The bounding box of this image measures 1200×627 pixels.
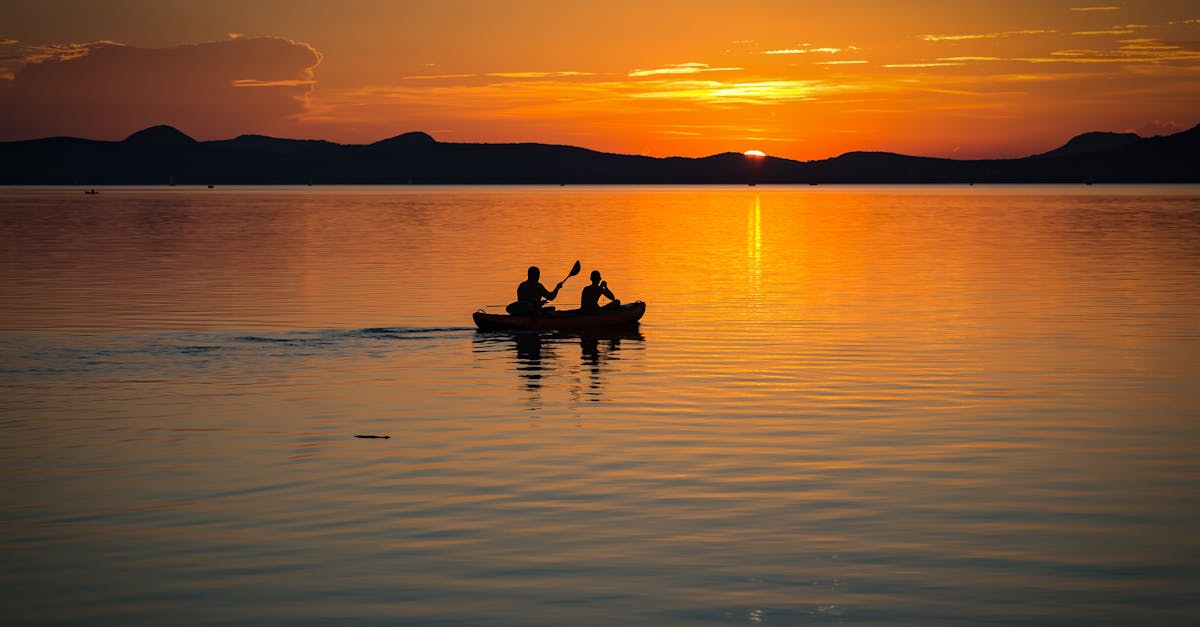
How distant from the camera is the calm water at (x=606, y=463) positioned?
39.0 ft

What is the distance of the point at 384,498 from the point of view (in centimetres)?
1547

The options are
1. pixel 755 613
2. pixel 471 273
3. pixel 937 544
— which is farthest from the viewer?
pixel 471 273

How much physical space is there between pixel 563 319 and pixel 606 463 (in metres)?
16.7

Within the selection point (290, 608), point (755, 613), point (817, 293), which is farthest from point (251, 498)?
point (817, 293)

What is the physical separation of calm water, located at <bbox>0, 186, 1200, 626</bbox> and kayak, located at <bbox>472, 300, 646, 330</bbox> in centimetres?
43

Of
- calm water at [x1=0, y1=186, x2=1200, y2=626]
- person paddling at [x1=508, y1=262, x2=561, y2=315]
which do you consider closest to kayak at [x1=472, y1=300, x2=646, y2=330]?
person paddling at [x1=508, y1=262, x2=561, y2=315]

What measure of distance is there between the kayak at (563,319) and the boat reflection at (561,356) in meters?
0.20

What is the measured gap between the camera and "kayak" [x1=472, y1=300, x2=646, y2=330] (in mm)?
33781

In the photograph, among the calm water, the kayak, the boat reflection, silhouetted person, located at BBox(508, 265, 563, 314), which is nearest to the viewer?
the calm water

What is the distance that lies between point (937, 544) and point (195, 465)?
31.2 feet

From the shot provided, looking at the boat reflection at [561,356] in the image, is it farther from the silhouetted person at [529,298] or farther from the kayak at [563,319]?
the silhouetted person at [529,298]

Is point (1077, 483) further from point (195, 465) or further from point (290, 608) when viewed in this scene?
point (195, 465)

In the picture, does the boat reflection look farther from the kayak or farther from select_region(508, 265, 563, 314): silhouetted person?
select_region(508, 265, 563, 314): silhouetted person

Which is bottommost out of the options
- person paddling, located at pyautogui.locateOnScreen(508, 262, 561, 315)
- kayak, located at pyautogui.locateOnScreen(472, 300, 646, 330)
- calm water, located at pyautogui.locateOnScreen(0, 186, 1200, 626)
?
calm water, located at pyautogui.locateOnScreen(0, 186, 1200, 626)
